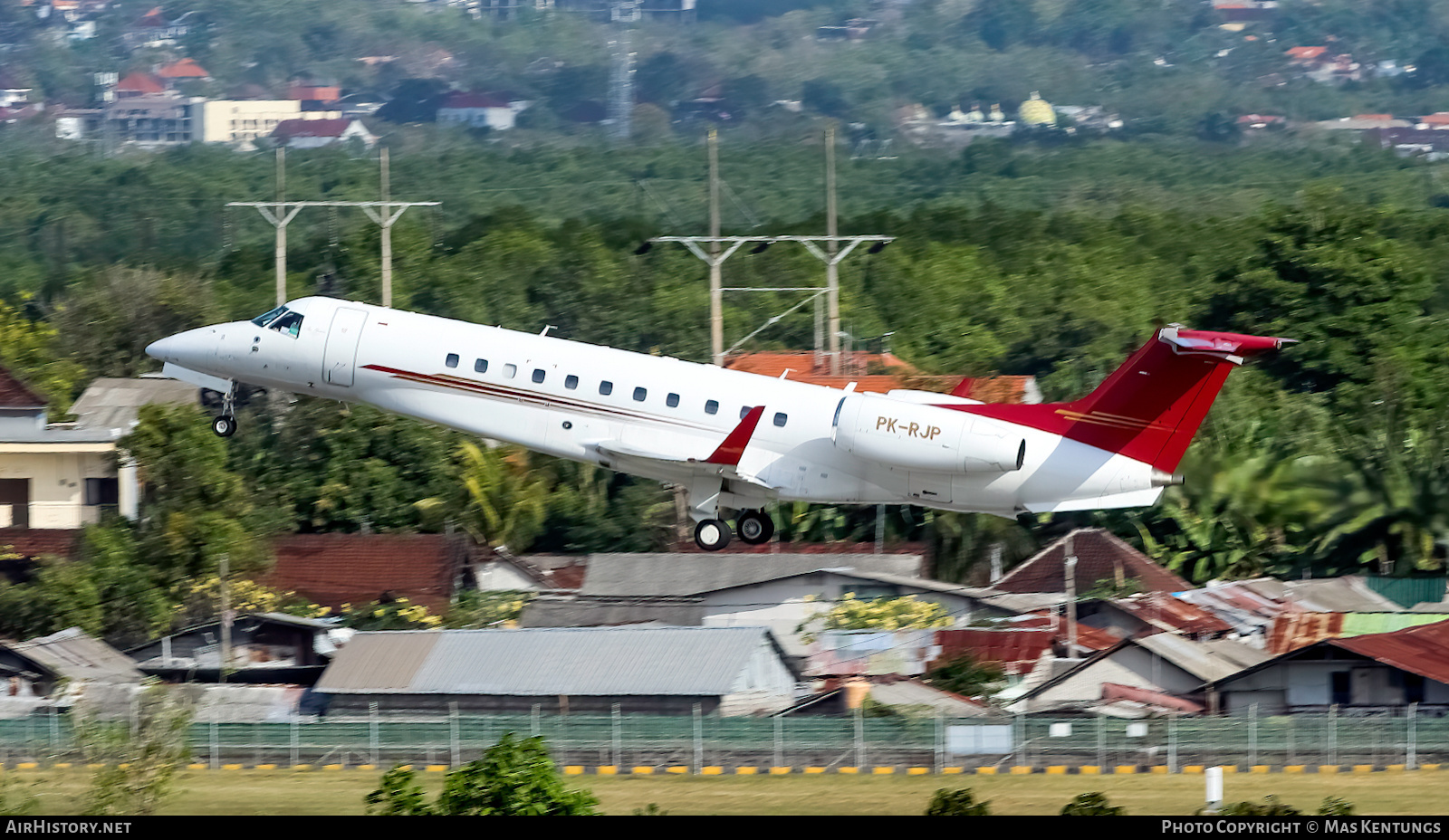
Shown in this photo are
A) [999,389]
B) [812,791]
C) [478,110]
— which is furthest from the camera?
[478,110]

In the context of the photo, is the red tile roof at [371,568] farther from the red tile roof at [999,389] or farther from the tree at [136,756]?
the tree at [136,756]

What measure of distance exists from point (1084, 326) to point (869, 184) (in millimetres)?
34091

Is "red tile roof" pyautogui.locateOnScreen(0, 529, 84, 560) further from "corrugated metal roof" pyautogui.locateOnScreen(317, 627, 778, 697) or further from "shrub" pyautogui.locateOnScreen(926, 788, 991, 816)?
"shrub" pyautogui.locateOnScreen(926, 788, 991, 816)

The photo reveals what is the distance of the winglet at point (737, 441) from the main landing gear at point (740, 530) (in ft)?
5.30

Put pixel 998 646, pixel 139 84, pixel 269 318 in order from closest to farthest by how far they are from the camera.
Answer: pixel 269 318 → pixel 998 646 → pixel 139 84

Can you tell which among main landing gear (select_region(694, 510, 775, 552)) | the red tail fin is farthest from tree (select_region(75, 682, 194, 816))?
the red tail fin

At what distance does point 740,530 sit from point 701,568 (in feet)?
65.5

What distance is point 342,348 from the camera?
104 feet

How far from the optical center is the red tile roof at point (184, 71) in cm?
19500

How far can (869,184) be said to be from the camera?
110375mm

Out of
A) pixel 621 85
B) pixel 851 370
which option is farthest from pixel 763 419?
pixel 621 85

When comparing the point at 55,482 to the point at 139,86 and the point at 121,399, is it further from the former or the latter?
the point at 139,86

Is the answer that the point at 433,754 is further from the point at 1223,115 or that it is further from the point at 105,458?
the point at 1223,115
